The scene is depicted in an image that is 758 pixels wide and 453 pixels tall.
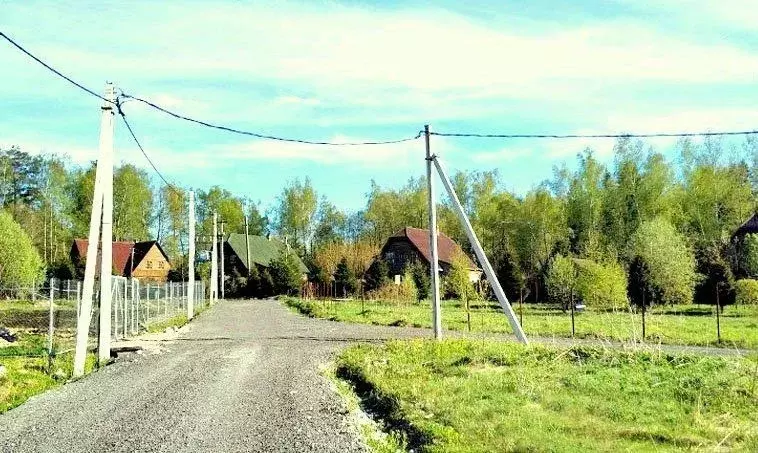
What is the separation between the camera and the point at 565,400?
33.1ft

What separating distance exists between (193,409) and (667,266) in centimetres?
3915

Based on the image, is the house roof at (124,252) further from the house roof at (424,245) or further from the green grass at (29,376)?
the green grass at (29,376)

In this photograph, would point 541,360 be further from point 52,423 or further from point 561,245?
point 561,245

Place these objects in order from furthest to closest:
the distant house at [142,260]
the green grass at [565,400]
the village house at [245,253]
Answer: the village house at [245,253] < the distant house at [142,260] < the green grass at [565,400]

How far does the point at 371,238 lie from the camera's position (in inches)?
3396

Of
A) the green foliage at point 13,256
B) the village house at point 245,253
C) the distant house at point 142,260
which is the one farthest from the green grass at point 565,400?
the distant house at point 142,260

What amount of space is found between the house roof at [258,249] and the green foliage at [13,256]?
29.3 m

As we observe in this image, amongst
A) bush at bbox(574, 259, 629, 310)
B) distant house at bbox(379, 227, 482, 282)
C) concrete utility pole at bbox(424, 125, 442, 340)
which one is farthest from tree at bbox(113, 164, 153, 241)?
concrete utility pole at bbox(424, 125, 442, 340)

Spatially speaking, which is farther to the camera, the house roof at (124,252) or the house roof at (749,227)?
the house roof at (124,252)

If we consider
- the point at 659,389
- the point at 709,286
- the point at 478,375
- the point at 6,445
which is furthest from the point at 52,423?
the point at 709,286

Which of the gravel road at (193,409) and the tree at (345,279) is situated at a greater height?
the tree at (345,279)

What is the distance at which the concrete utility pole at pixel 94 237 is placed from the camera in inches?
574

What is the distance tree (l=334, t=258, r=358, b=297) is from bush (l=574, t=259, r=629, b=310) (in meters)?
26.0

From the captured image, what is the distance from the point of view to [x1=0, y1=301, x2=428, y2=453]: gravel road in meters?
8.53
